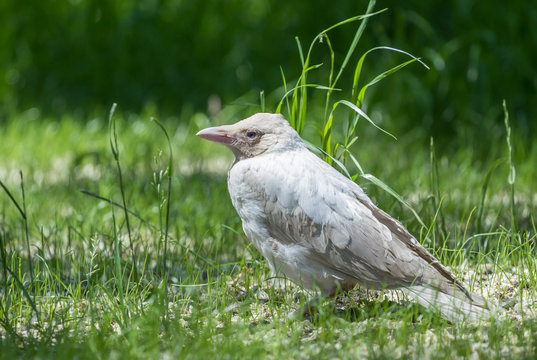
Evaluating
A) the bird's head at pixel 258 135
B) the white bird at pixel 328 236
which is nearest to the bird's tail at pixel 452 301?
the white bird at pixel 328 236

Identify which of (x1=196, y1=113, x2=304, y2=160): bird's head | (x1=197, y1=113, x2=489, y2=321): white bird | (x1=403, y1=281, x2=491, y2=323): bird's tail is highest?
(x1=196, y1=113, x2=304, y2=160): bird's head

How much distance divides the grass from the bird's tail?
0.14 ft

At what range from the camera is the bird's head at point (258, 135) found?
3008 mm

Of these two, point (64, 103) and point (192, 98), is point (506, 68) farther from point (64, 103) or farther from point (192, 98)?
point (64, 103)

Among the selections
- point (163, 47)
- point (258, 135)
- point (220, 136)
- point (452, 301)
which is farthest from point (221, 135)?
point (163, 47)

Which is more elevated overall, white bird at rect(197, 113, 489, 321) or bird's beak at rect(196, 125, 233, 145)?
bird's beak at rect(196, 125, 233, 145)

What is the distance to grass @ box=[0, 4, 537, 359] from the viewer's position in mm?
2504

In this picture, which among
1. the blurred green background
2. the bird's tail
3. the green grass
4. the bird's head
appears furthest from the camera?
the blurred green background

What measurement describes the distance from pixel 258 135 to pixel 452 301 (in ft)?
3.35

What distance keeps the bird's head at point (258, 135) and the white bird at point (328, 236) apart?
29mm

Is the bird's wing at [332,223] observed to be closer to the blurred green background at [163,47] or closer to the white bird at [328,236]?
the white bird at [328,236]

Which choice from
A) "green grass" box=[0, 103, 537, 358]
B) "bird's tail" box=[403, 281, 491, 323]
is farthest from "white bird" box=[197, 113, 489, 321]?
"green grass" box=[0, 103, 537, 358]

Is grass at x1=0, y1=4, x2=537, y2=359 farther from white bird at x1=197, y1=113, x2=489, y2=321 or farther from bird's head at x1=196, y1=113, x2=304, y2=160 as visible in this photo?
bird's head at x1=196, y1=113, x2=304, y2=160

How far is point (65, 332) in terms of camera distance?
2.53 metres
